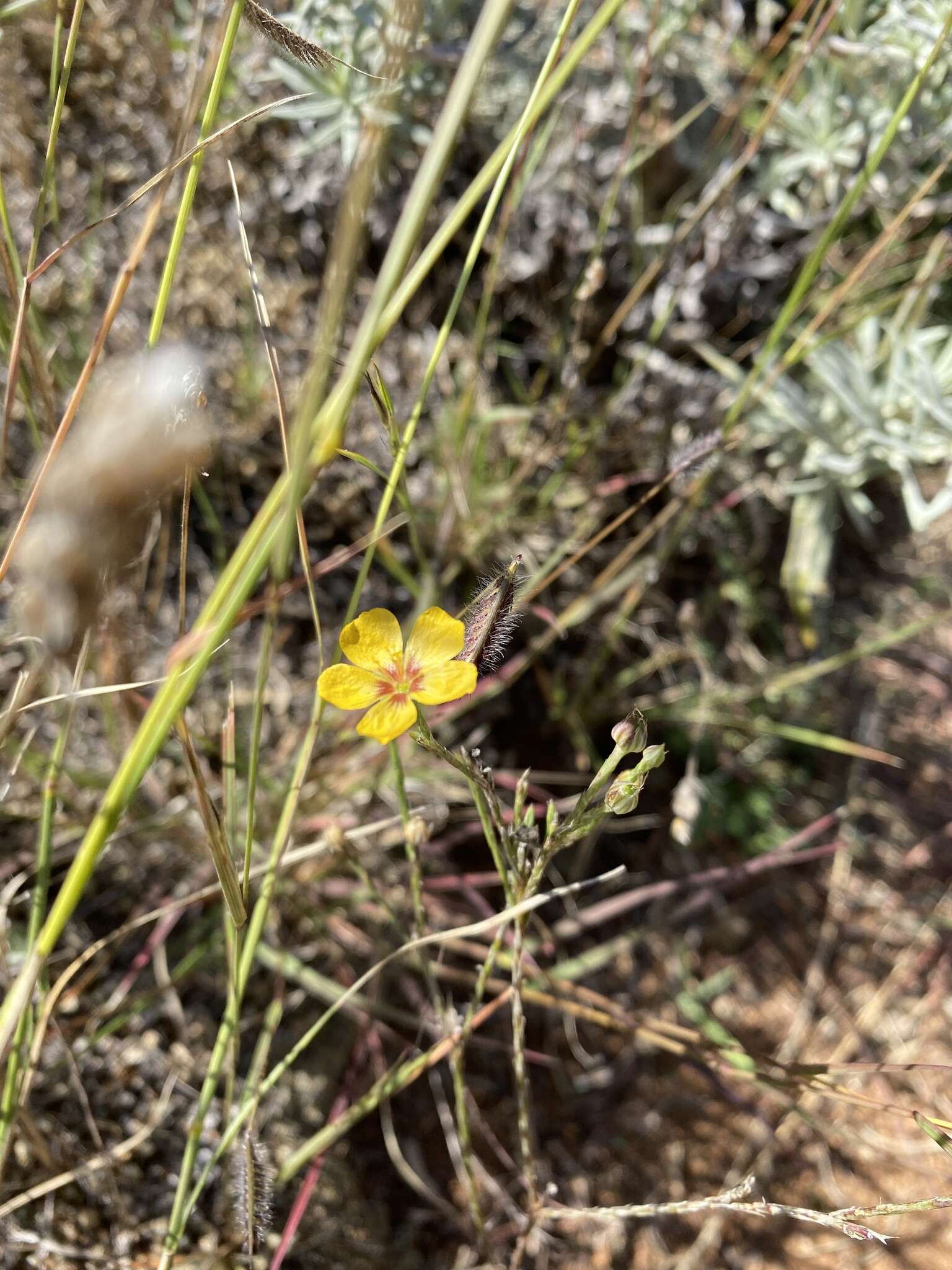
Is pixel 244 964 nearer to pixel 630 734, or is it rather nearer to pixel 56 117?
pixel 630 734

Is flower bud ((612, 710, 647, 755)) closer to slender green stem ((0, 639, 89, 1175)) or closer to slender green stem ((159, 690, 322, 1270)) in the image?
slender green stem ((159, 690, 322, 1270))

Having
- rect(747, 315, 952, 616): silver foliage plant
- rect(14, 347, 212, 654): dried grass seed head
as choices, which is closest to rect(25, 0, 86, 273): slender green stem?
rect(14, 347, 212, 654): dried grass seed head

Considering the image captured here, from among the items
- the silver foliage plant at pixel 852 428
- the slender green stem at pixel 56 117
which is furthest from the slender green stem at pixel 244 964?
the silver foliage plant at pixel 852 428

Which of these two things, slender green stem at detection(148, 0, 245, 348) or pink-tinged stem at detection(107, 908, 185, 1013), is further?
pink-tinged stem at detection(107, 908, 185, 1013)

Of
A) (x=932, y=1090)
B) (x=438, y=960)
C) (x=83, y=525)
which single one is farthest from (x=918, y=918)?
(x=83, y=525)

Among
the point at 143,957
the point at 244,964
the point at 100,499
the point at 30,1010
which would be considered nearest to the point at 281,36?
the point at 100,499
